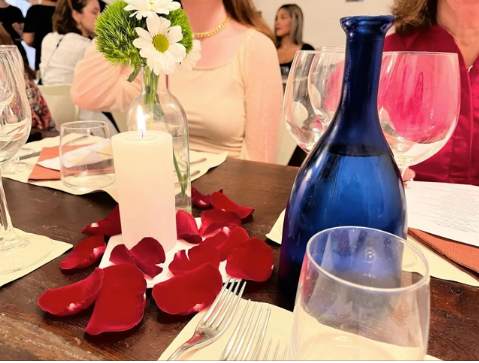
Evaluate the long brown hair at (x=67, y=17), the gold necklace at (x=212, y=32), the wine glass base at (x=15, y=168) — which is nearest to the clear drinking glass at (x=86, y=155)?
the wine glass base at (x=15, y=168)

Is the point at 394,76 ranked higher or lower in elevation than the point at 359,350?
higher

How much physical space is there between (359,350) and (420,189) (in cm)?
53

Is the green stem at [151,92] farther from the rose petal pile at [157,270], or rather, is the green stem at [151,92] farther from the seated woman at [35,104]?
the seated woman at [35,104]

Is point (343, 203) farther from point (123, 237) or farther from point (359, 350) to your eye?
point (123, 237)

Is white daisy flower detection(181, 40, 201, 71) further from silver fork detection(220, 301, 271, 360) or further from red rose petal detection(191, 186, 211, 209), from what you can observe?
silver fork detection(220, 301, 271, 360)

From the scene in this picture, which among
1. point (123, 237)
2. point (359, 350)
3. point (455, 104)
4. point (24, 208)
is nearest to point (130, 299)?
point (123, 237)

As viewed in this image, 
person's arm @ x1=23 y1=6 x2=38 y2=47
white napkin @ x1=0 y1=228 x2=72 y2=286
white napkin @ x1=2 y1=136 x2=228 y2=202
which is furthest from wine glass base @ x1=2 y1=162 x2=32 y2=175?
person's arm @ x1=23 y1=6 x2=38 y2=47

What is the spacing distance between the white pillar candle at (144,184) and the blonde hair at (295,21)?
2.69 metres

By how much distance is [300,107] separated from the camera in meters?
0.58

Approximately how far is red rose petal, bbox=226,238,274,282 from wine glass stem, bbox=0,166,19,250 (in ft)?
0.98

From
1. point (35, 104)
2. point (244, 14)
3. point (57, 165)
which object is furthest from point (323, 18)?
point (57, 165)

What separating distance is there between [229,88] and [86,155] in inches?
26.8

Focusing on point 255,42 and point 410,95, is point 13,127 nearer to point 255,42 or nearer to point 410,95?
point 410,95

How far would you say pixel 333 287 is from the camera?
0.24m
